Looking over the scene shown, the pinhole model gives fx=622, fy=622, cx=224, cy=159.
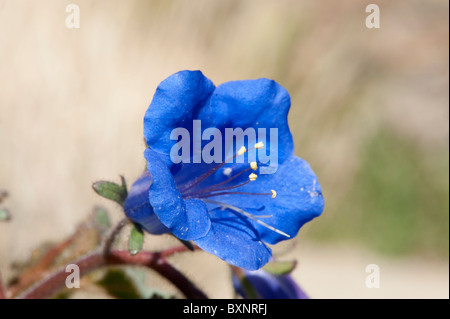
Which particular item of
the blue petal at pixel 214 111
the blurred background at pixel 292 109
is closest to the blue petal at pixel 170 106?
the blue petal at pixel 214 111

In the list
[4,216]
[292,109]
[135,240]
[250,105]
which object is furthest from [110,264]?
[292,109]

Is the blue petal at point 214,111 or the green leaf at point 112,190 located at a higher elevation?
the blue petal at point 214,111

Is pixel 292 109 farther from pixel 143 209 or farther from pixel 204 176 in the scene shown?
pixel 143 209

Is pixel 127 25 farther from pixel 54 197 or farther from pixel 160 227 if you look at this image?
pixel 160 227

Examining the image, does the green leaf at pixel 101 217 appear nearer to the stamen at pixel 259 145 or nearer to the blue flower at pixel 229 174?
the blue flower at pixel 229 174

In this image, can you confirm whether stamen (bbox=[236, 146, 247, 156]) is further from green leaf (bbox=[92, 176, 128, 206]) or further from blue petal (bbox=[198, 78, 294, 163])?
green leaf (bbox=[92, 176, 128, 206])

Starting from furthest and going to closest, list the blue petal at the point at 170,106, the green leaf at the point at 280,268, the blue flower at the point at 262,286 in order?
the blue flower at the point at 262,286 < the green leaf at the point at 280,268 < the blue petal at the point at 170,106
